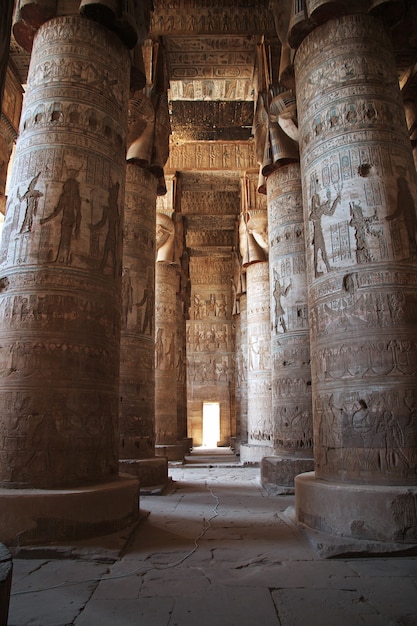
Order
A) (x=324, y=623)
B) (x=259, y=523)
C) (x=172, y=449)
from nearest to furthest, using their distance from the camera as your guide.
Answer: (x=324, y=623), (x=259, y=523), (x=172, y=449)

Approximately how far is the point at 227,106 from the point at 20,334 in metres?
10.4

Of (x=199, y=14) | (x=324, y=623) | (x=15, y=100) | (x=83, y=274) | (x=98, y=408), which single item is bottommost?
(x=324, y=623)

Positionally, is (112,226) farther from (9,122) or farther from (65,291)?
(9,122)

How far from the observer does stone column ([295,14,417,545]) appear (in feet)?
13.4

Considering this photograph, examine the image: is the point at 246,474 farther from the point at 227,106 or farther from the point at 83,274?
the point at 227,106

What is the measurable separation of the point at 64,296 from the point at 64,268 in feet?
0.92

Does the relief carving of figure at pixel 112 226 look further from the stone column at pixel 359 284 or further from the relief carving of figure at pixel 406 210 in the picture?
the relief carving of figure at pixel 406 210

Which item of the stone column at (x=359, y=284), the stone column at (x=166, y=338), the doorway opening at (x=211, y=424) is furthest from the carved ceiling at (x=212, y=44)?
the doorway opening at (x=211, y=424)

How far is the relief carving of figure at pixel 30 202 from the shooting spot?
4.59 m

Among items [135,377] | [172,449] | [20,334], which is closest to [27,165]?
[20,334]

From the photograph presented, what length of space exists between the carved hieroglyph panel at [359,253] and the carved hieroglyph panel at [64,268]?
7.05 ft

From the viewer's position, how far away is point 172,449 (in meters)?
11.8

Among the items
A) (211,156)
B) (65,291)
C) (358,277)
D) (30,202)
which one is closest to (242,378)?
(211,156)

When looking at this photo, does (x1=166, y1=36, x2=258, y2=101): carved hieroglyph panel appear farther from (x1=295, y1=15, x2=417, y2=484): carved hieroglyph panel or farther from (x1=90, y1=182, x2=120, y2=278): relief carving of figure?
(x1=90, y1=182, x2=120, y2=278): relief carving of figure
